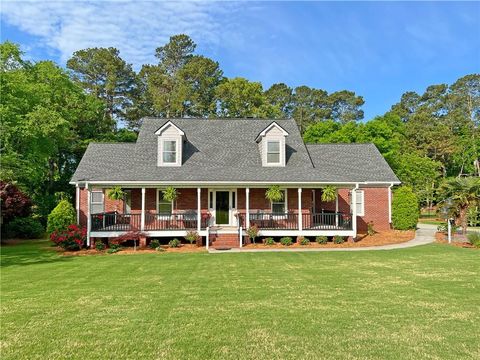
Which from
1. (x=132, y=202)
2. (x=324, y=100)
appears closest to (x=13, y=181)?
(x=132, y=202)

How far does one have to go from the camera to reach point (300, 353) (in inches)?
197

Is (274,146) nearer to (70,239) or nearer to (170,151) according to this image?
(170,151)

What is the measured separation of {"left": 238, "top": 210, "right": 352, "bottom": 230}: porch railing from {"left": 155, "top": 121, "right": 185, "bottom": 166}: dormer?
4.92m

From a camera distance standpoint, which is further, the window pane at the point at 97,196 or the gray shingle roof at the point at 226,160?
the window pane at the point at 97,196

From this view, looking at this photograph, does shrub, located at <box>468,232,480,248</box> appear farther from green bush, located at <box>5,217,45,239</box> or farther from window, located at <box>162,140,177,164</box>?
green bush, located at <box>5,217,45,239</box>

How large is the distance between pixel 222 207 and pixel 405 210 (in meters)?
11.6

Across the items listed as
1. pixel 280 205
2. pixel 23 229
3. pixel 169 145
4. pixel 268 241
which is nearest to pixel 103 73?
pixel 23 229

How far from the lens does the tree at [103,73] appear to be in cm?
4450

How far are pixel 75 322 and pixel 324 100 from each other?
64.1m

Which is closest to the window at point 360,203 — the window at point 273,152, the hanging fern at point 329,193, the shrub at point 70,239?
the hanging fern at point 329,193

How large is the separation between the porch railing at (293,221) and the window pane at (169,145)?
5400 millimetres

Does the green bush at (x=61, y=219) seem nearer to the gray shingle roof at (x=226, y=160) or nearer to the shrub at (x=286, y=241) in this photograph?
the gray shingle roof at (x=226, y=160)

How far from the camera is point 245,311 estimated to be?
691 cm

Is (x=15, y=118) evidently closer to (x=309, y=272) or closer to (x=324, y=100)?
(x=309, y=272)
